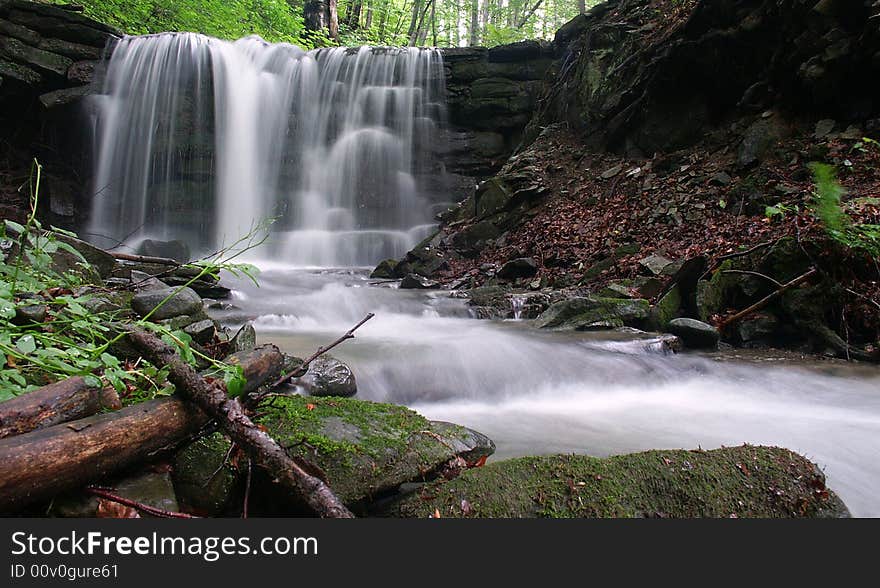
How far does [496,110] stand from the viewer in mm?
13836

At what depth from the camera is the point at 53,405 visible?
1.56 metres

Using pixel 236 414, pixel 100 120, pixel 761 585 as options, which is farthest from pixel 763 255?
pixel 100 120

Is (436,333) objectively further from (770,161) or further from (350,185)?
(350,185)

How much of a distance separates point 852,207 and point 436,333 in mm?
4510

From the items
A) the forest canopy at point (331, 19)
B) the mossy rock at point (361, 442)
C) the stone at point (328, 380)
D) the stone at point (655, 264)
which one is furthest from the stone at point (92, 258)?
the forest canopy at point (331, 19)

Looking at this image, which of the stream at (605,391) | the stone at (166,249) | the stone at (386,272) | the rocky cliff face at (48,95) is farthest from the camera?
the rocky cliff face at (48,95)

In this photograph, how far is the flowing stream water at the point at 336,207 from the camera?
406cm

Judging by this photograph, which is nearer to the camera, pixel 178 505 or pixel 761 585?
pixel 761 585

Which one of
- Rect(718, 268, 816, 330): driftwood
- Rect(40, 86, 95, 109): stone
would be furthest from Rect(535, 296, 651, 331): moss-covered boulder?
Rect(40, 86, 95, 109): stone

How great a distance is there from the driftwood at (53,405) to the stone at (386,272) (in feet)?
25.8

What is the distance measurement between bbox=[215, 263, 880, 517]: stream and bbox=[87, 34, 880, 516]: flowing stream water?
0.03m

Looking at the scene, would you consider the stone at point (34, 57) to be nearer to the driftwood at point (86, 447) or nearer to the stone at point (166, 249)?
the stone at point (166, 249)

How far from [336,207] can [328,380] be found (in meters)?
10.7

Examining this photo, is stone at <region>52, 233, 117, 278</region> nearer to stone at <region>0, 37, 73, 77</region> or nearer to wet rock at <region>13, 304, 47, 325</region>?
wet rock at <region>13, 304, 47, 325</region>
